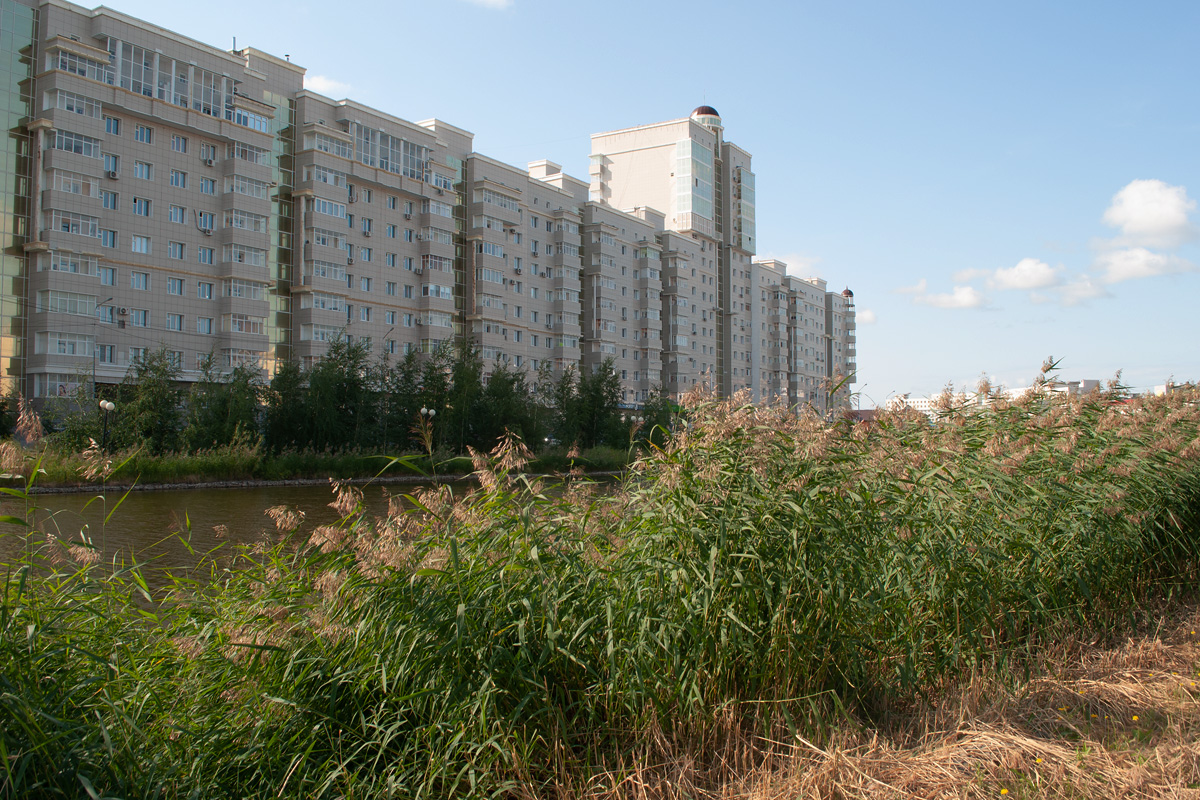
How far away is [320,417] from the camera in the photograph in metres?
40.5

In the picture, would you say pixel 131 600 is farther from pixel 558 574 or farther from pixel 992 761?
pixel 992 761

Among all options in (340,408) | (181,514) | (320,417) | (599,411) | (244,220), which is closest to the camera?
(181,514)

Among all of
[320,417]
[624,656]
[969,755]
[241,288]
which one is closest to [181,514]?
[320,417]

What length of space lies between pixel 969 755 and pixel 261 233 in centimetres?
4916

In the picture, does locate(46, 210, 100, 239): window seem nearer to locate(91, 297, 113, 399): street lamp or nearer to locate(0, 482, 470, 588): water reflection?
locate(91, 297, 113, 399): street lamp

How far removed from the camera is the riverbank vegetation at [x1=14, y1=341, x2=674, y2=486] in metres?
32.8

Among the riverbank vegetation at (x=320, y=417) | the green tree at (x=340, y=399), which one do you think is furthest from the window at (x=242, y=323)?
the green tree at (x=340, y=399)

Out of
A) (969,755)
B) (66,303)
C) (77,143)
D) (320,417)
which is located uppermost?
(77,143)

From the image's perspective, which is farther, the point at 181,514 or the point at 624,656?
the point at 181,514

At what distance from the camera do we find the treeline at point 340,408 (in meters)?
34.6

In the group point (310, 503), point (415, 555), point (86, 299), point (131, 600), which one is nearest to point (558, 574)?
point (415, 555)

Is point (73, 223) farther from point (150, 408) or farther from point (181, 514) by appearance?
point (181, 514)

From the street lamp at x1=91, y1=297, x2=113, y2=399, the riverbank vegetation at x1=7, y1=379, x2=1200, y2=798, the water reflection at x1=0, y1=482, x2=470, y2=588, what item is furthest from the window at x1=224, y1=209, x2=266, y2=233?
the riverbank vegetation at x1=7, y1=379, x2=1200, y2=798

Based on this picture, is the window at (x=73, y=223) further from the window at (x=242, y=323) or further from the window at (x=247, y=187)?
the window at (x=242, y=323)
